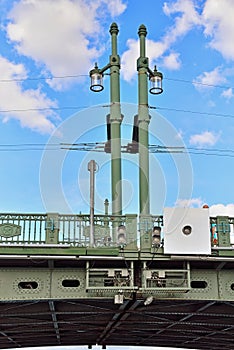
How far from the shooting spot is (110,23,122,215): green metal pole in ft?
99.9

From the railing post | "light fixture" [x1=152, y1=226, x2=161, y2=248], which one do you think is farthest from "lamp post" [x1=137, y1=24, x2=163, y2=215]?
the railing post

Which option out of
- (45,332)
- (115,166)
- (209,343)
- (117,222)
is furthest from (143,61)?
(209,343)

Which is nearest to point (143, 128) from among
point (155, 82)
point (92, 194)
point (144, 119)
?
point (144, 119)

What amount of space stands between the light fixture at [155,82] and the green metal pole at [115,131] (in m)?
2.29

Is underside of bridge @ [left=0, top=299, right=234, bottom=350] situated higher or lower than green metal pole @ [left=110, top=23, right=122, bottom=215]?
lower

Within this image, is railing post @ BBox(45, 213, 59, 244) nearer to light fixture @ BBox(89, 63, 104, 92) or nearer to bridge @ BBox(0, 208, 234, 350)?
bridge @ BBox(0, 208, 234, 350)

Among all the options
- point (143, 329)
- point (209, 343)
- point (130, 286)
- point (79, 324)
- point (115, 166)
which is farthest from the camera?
point (209, 343)

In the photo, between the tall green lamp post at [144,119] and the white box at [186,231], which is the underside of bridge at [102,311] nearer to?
the white box at [186,231]

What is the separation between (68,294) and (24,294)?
1748 millimetres

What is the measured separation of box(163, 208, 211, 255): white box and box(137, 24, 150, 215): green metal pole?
4.77 meters

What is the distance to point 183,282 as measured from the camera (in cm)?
2464

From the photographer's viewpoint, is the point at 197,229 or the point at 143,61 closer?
the point at 197,229

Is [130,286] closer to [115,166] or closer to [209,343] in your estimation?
[115,166]

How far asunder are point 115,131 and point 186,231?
899cm
